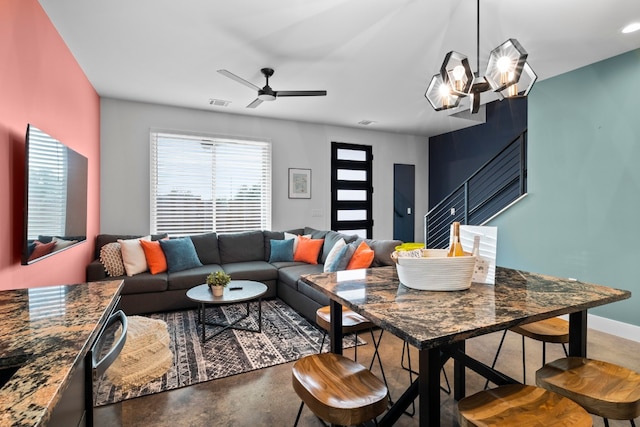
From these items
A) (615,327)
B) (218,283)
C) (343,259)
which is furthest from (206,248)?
(615,327)

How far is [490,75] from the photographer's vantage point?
2.04m

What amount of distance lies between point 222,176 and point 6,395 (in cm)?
497

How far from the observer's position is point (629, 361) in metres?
2.75

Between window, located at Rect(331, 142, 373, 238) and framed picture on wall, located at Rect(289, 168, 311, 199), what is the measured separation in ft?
1.74

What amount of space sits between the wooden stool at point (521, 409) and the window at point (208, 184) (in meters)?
4.76

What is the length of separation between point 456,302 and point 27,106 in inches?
113

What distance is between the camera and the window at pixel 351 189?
20.8 ft

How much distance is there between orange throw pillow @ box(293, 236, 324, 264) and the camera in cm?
471

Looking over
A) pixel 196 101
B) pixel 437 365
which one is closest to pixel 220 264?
pixel 196 101

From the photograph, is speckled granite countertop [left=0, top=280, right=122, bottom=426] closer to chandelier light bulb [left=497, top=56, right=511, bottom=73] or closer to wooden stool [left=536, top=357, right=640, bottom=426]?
wooden stool [left=536, top=357, right=640, bottom=426]

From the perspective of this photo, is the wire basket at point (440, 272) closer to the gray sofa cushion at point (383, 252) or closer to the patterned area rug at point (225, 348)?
the patterned area rug at point (225, 348)

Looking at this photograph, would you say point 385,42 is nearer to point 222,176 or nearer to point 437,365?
point 437,365

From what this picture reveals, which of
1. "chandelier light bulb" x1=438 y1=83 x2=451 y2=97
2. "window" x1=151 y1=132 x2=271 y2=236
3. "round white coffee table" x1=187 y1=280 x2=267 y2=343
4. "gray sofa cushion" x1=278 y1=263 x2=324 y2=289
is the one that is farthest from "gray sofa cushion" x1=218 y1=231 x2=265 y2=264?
"chandelier light bulb" x1=438 y1=83 x2=451 y2=97

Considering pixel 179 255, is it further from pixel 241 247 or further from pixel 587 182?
pixel 587 182
